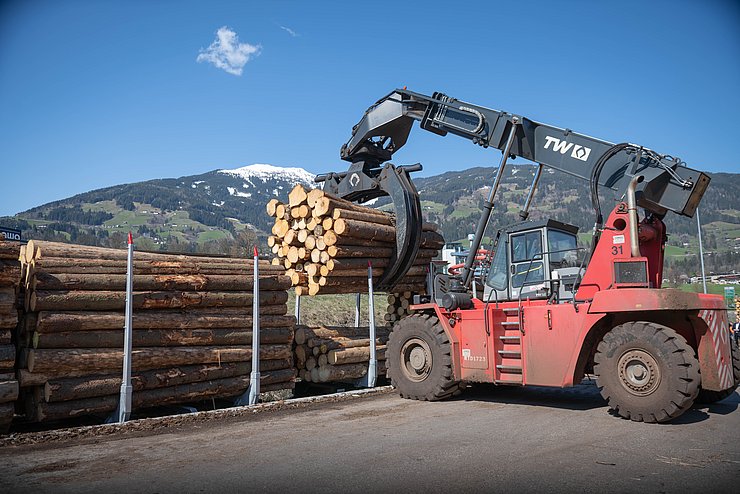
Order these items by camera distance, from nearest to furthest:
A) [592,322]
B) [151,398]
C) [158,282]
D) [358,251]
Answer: [592,322], [151,398], [158,282], [358,251]

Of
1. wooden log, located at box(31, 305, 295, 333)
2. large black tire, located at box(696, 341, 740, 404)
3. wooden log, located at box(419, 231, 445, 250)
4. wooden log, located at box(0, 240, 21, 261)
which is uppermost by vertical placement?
wooden log, located at box(419, 231, 445, 250)

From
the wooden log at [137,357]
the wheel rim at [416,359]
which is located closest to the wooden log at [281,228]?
the wooden log at [137,357]

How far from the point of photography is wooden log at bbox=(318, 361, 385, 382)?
1141 cm

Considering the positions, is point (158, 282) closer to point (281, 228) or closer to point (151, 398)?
point (151, 398)

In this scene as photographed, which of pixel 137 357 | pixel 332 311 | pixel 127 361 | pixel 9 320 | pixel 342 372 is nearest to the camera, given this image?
pixel 9 320

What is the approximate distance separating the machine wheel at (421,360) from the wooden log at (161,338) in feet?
6.78

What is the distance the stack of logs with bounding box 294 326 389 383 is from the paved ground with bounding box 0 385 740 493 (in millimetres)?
2600

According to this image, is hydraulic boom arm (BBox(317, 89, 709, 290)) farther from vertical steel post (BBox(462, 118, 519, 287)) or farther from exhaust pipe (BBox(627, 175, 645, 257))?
exhaust pipe (BBox(627, 175, 645, 257))

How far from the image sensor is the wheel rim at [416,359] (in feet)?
33.8

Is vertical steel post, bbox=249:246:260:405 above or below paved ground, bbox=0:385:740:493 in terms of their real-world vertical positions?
above

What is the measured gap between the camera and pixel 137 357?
862cm

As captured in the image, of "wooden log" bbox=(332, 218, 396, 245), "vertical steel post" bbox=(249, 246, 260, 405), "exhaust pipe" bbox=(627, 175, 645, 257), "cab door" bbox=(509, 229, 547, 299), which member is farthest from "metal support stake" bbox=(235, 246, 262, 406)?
"exhaust pipe" bbox=(627, 175, 645, 257)

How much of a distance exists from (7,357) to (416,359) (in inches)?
246

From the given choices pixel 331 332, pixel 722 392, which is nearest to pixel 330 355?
pixel 331 332
